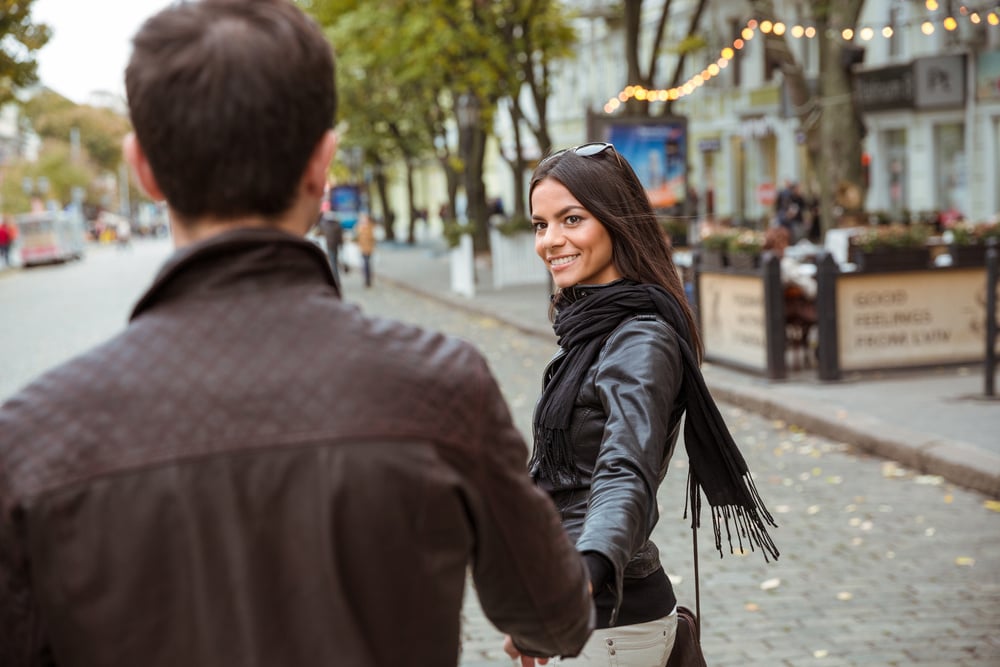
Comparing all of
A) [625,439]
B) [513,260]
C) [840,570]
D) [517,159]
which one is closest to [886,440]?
[840,570]

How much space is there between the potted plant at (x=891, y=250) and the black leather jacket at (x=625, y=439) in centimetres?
1051

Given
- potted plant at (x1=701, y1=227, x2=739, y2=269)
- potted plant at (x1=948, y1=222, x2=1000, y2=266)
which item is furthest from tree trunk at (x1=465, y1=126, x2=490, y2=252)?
potted plant at (x1=948, y1=222, x2=1000, y2=266)

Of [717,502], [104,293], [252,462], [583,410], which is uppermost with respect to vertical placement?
[252,462]

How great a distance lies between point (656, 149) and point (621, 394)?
18.2m

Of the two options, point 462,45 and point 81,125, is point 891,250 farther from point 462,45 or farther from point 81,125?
point 81,125

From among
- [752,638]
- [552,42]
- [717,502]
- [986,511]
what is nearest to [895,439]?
[986,511]

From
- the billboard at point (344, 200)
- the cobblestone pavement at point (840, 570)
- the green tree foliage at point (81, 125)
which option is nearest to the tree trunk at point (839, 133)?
the cobblestone pavement at point (840, 570)

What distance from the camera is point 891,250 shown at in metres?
13.0

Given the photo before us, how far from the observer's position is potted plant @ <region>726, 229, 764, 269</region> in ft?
44.7

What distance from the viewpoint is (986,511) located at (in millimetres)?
7863

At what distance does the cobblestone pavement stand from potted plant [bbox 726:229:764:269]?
252 centimetres

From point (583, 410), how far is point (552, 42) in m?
26.6

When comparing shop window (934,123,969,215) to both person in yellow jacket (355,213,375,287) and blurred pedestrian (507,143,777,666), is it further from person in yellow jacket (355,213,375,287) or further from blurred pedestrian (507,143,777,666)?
blurred pedestrian (507,143,777,666)

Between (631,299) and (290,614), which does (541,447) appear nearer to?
(631,299)
